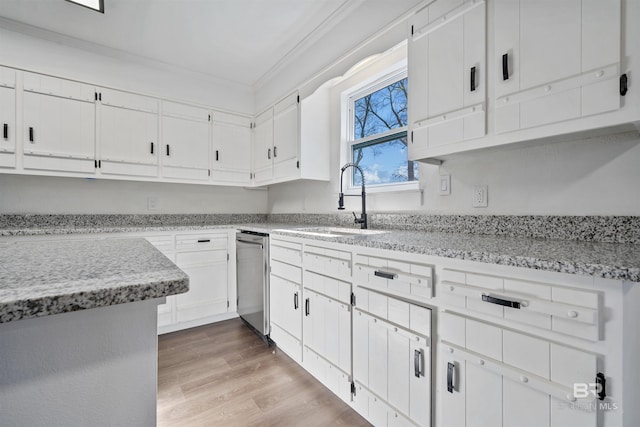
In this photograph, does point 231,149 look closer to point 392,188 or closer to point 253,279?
point 253,279

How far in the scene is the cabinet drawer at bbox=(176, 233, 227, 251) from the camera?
2.72m

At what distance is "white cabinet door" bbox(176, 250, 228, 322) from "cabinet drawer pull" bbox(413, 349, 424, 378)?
7.07ft

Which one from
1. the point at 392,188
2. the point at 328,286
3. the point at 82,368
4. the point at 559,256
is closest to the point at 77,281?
the point at 82,368

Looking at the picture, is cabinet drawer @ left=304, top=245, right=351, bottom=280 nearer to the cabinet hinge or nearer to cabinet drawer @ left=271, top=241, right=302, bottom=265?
cabinet drawer @ left=271, top=241, right=302, bottom=265

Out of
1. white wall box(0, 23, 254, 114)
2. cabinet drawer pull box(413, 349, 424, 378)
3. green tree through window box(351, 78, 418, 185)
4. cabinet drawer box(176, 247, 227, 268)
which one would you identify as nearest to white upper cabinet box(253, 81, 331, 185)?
green tree through window box(351, 78, 418, 185)

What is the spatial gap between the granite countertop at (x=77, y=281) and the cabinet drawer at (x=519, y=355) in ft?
3.23

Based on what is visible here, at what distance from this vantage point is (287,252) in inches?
83.4

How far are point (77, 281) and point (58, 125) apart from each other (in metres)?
2.81

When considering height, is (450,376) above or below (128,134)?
below

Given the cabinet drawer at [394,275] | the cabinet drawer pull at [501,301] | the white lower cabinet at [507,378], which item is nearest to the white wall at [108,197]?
the cabinet drawer at [394,275]

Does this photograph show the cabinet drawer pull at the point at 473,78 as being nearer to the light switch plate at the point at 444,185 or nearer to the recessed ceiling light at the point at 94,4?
the light switch plate at the point at 444,185

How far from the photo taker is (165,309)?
2.64 meters

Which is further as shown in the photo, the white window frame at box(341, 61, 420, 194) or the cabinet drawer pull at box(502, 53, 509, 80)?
the white window frame at box(341, 61, 420, 194)

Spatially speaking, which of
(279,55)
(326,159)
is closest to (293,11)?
(279,55)
